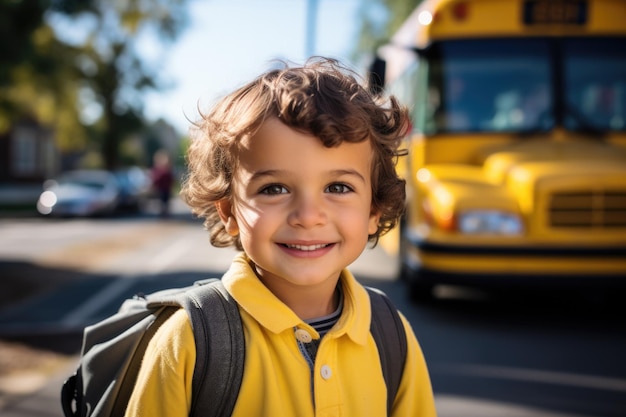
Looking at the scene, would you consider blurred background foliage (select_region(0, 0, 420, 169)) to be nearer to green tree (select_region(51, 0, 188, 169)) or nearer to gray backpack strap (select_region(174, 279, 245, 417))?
green tree (select_region(51, 0, 188, 169))

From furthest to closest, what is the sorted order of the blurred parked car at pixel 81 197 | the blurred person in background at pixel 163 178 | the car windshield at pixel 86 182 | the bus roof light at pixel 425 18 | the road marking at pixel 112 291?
the car windshield at pixel 86 182 < the blurred parked car at pixel 81 197 < the blurred person in background at pixel 163 178 < the bus roof light at pixel 425 18 < the road marking at pixel 112 291

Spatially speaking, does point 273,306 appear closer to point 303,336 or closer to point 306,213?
point 303,336

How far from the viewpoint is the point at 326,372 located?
1.59 meters

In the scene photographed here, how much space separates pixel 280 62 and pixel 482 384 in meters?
2.83

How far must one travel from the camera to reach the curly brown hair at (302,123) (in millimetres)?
1650

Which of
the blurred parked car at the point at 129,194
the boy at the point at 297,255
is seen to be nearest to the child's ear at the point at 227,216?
the boy at the point at 297,255

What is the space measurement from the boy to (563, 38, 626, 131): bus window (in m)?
5.03

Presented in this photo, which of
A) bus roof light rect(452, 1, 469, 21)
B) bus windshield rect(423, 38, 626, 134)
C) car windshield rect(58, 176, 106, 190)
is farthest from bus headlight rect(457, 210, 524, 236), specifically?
car windshield rect(58, 176, 106, 190)

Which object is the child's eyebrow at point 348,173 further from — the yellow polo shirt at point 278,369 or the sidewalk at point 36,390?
the sidewalk at point 36,390

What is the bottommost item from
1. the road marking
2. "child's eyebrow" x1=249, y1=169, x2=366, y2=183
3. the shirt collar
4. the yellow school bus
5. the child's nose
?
the road marking

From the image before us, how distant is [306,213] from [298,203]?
36 millimetres

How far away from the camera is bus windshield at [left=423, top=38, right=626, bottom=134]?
20.7ft

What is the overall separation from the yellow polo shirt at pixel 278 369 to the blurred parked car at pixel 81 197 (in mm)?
20070

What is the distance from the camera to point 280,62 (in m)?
1.99
